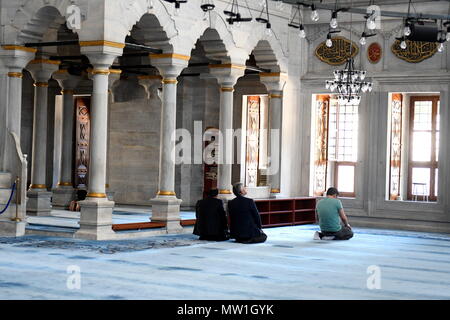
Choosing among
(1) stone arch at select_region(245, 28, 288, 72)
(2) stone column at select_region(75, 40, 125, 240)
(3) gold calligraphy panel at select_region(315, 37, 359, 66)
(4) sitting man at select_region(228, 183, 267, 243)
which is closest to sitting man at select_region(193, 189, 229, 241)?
(4) sitting man at select_region(228, 183, 267, 243)

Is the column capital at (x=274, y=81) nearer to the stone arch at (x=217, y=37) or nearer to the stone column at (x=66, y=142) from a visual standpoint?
the stone arch at (x=217, y=37)

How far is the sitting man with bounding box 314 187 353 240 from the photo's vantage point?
12.2 m

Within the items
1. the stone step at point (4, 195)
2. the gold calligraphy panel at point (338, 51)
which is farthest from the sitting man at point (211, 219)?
the gold calligraphy panel at point (338, 51)

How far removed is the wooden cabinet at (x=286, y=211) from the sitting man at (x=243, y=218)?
7.41 ft

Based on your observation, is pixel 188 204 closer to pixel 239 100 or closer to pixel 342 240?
pixel 239 100

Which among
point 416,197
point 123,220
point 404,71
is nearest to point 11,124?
point 123,220

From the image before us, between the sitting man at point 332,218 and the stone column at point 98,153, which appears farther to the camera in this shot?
the sitting man at point 332,218

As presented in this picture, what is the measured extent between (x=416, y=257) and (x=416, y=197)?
5.84 meters

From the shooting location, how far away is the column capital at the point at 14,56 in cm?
1292

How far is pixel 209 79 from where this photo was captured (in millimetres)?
17812

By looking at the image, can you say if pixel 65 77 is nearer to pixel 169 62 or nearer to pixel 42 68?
pixel 42 68

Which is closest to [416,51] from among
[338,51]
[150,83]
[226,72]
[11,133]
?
[338,51]

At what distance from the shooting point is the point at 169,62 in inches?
521

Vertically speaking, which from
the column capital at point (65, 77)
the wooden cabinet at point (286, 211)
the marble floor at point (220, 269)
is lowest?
the marble floor at point (220, 269)
